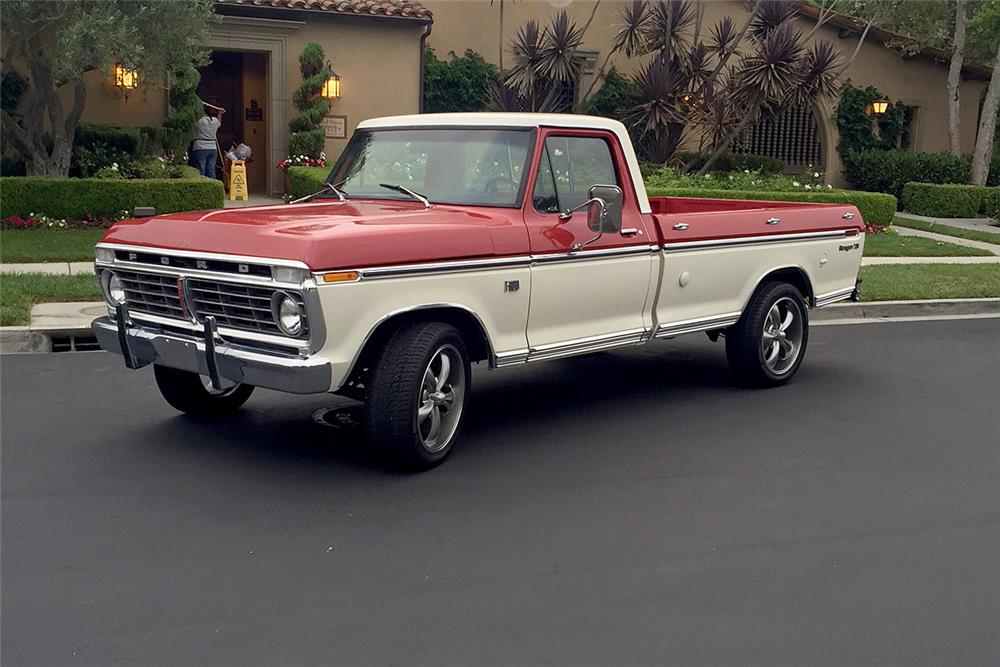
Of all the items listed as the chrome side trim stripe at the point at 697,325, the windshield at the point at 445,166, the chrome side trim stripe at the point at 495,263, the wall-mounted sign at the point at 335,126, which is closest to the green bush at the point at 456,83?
the wall-mounted sign at the point at 335,126

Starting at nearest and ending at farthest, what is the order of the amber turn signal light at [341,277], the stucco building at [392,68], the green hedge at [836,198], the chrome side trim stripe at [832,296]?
the amber turn signal light at [341,277]
the chrome side trim stripe at [832,296]
the green hedge at [836,198]
the stucco building at [392,68]

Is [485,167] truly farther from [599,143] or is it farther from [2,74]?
[2,74]

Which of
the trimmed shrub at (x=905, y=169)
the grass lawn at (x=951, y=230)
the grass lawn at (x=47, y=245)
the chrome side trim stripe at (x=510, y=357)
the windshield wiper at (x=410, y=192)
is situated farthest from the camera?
the trimmed shrub at (x=905, y=169)

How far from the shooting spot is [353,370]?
19.1ft

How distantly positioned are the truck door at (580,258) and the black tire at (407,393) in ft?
2.55

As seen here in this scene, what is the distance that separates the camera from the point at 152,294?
6176mm

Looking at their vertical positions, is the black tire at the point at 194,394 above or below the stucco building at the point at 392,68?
below

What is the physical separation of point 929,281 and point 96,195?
11.4m

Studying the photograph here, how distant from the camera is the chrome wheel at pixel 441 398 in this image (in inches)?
238

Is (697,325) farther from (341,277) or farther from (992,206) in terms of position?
(992,206)

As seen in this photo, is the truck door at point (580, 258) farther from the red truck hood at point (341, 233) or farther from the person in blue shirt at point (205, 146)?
the person in blue shirt at point (205, 146)

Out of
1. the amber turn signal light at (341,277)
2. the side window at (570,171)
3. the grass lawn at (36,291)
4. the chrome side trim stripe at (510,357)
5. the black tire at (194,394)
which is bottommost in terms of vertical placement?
the black tire at (194,394)

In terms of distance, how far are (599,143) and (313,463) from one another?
286 cm

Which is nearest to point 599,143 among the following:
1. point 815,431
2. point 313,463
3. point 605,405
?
point 605,405
